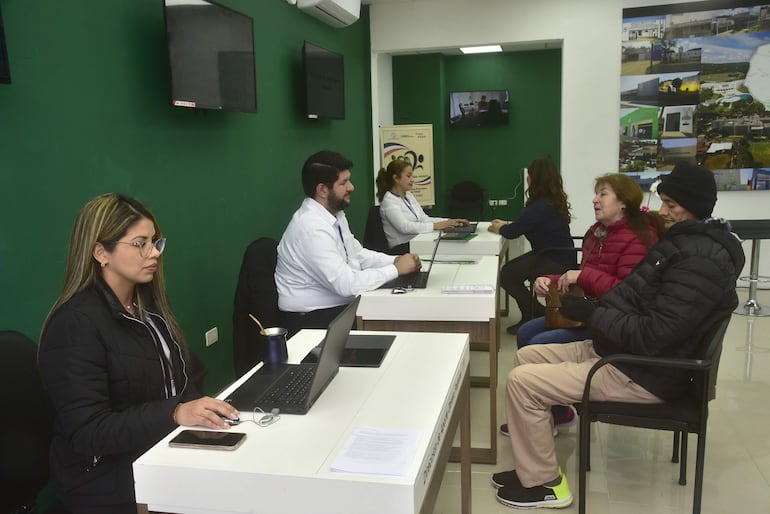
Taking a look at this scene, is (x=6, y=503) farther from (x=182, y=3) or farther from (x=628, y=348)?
(x=182, y=3)

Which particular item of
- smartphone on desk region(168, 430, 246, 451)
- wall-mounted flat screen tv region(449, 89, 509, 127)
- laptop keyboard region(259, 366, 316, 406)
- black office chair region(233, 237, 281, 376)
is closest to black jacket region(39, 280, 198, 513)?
smartphone on desk region(168, 430, 246, 451)

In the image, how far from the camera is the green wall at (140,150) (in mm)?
2260

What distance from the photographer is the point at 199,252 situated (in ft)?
11.0

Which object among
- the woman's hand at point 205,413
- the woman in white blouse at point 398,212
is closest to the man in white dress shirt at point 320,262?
the woman's hand at point 205,413

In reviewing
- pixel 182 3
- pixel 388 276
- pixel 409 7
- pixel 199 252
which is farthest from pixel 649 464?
pixel 409 7

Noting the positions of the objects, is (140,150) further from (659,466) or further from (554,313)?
(659,466)

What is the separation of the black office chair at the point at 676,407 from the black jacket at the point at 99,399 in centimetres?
140

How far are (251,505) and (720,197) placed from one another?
5.75 meters

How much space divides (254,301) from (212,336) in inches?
29.2

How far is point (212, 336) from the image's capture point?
354 cm

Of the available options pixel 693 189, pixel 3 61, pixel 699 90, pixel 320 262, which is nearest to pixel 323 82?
pixel 320 262

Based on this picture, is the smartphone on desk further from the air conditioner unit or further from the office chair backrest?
the air conditioner unit

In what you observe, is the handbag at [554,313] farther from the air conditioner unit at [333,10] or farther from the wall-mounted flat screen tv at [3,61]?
the air conditioner unit at [333,10]

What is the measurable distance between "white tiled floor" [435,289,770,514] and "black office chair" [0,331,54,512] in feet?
4.74
